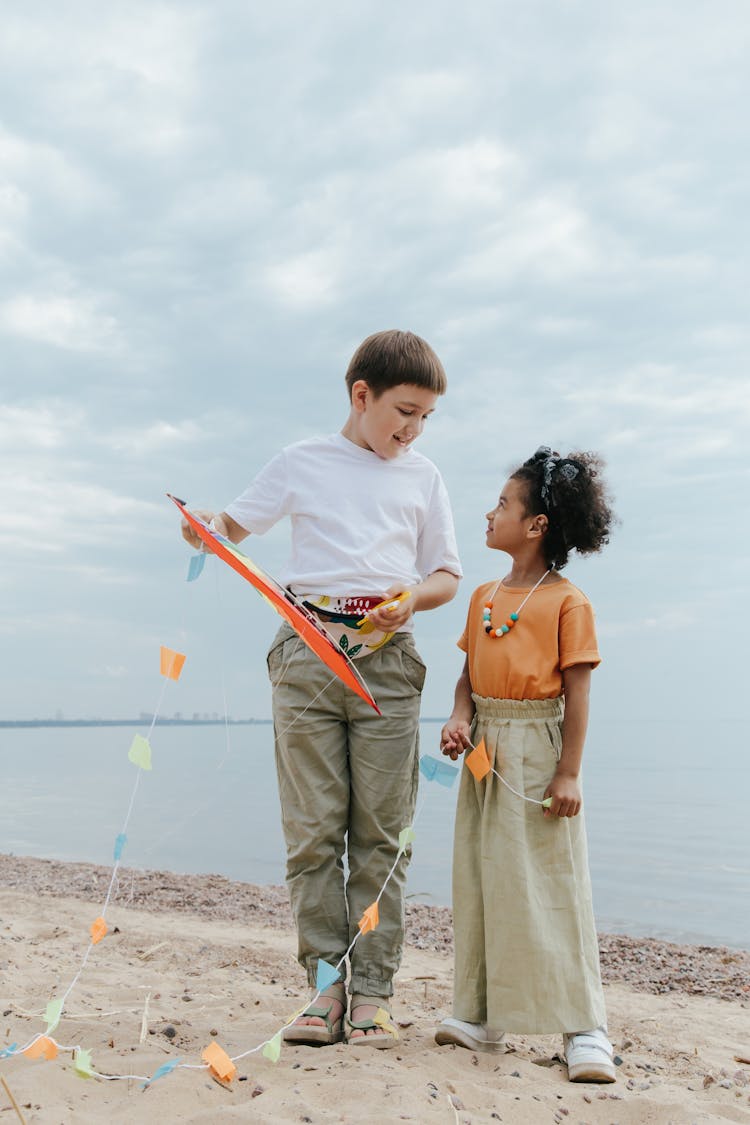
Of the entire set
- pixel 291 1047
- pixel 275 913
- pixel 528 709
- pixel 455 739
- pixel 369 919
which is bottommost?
pixel 275 913

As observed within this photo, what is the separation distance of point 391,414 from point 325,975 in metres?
1.57

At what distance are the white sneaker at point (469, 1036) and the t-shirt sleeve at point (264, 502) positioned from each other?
1527 mm

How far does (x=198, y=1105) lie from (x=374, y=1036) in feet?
1.92

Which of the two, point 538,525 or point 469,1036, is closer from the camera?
point 469,1036

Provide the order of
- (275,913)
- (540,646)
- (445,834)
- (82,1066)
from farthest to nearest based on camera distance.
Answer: (445,834) → (275,913) → (540,646) → (82,1066)

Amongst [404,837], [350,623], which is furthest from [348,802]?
[350,623]

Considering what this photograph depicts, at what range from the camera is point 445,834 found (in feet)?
35.1

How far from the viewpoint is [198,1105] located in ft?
7.15

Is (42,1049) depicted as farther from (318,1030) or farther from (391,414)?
(391,414)

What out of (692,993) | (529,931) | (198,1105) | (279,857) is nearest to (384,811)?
(529,931)

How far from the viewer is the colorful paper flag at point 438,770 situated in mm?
2650

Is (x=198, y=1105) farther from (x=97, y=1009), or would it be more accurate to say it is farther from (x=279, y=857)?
(x=279, y=857)

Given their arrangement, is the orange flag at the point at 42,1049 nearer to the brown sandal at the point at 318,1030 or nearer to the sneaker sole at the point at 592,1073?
the brown sandal at the point at 318,1030

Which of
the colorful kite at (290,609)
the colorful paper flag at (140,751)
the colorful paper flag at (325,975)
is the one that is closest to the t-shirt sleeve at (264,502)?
the colorful kite at (290,609)
